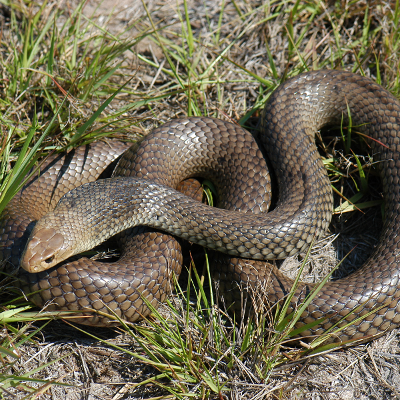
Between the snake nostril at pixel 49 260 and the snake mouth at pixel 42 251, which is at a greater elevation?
the snake mouth at pixel 42 251

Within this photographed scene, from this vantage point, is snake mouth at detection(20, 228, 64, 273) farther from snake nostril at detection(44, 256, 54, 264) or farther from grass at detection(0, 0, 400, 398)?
grass at detection(0, 0, 400, 398)

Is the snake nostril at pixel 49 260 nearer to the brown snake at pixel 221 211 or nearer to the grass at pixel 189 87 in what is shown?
the brown snake at pixel 221 211

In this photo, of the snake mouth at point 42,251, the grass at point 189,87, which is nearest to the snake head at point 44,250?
the snake mouth at point 42,251

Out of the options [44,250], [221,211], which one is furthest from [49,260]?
[221,211]

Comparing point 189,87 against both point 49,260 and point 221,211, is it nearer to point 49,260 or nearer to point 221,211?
point 221,211

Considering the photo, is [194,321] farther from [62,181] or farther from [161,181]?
[62,181]

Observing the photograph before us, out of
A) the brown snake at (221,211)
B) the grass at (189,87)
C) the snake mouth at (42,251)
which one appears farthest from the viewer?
the brown snake at (221,211)

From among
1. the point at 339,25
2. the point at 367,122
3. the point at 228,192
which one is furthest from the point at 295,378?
the point at 339,25
